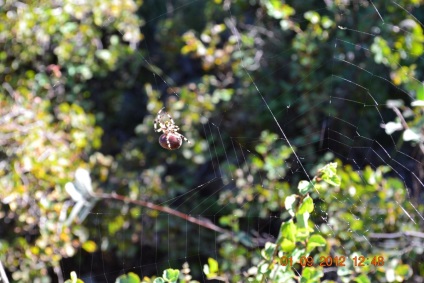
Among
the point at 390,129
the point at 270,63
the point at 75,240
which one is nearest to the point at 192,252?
the point at 75,240

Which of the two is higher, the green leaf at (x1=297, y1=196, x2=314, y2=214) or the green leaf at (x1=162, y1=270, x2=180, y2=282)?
the green leaf at (x1=297, y1=196, x2=314, y2=214)

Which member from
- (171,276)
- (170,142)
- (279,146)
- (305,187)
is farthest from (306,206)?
(279,146)

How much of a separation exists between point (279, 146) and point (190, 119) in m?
0.40

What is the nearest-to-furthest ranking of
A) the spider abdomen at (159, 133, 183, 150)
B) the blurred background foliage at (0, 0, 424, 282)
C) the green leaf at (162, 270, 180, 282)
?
the green leaf at (162, 270, 180, 282) < the spider abdomen at (159, 133, 183, 150) < the blurred background foliage at (0, 0, 424, 282)

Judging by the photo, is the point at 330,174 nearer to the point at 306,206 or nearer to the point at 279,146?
the point at 306,206

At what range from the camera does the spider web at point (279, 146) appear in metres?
2.25

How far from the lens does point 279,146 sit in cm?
224

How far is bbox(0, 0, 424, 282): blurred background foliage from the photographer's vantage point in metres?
2.20

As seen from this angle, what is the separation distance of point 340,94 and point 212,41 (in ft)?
1.64

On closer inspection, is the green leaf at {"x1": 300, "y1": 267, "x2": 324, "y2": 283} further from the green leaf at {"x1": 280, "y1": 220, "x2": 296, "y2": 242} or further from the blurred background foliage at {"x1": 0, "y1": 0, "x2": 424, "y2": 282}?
the blurred background foliage at {"x1": 0, "y1": 0, "x2": 424, "y2": 282}

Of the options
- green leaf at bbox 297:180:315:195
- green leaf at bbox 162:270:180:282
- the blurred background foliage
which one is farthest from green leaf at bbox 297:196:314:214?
the blurred background foliage
